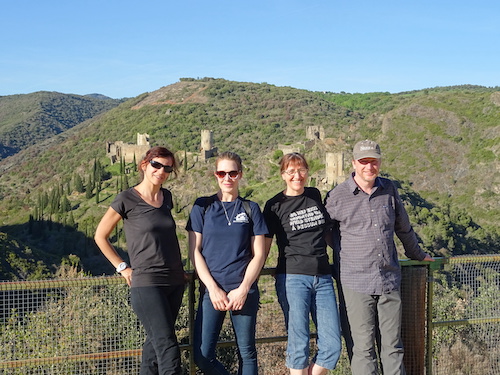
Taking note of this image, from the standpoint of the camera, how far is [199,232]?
383 cm

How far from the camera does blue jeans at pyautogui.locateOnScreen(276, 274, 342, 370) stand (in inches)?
152

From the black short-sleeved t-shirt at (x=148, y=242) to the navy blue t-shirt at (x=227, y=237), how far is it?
240 mm

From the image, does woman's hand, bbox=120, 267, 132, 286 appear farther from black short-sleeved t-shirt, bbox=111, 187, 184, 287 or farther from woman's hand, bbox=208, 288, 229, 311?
woman's hand, bbox=208, 288, 229, 311

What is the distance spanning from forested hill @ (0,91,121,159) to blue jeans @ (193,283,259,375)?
105169 mm

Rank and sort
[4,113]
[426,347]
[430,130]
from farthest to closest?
1. [4,113]
2. [430,130]
3. [426,347]

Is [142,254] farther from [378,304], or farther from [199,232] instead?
[378,304]

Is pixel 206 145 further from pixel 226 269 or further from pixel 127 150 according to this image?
pixel 226 269


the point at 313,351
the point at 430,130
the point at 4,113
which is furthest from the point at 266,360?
the point at 4,113

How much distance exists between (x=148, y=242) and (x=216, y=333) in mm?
868

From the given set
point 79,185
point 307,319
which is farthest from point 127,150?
point 307,319

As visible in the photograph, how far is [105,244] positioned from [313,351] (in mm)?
2733

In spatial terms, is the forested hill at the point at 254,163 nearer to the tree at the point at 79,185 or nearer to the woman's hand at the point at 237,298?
the tree at the point at 79,185

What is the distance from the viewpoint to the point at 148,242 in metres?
3.61

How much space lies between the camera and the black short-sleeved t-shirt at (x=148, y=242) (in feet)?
11.8
